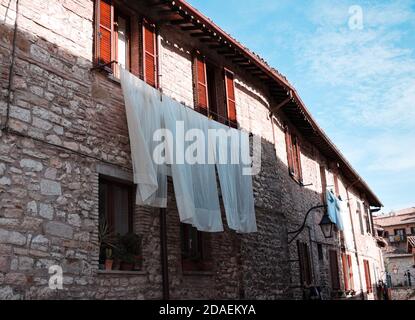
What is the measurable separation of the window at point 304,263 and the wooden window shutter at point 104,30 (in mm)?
7142

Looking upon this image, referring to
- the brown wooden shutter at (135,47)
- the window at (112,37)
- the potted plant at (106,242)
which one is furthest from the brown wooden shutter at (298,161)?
the potted plant at (106,242)

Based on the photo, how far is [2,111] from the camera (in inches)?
224

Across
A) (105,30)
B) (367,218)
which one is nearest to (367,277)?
(367,218)

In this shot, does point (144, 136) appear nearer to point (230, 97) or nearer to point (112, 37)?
point (112, 37)

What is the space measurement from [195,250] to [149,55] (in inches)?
131

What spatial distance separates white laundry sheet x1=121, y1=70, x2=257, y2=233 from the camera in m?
6.90

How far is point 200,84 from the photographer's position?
9523mm

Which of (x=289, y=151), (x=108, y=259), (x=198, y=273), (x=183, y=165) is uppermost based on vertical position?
(x=289, y=151)

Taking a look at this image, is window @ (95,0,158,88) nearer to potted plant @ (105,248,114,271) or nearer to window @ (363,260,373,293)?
potted plant @ (105,248,114,271)

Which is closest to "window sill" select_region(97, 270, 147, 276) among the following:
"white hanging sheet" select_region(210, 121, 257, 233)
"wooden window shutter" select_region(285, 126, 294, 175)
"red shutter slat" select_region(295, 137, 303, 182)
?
"white hanging sheet" select_region(210, 121, 257, 233)

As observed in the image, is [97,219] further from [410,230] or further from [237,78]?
[410,230]

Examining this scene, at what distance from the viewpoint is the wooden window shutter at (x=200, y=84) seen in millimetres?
9359
